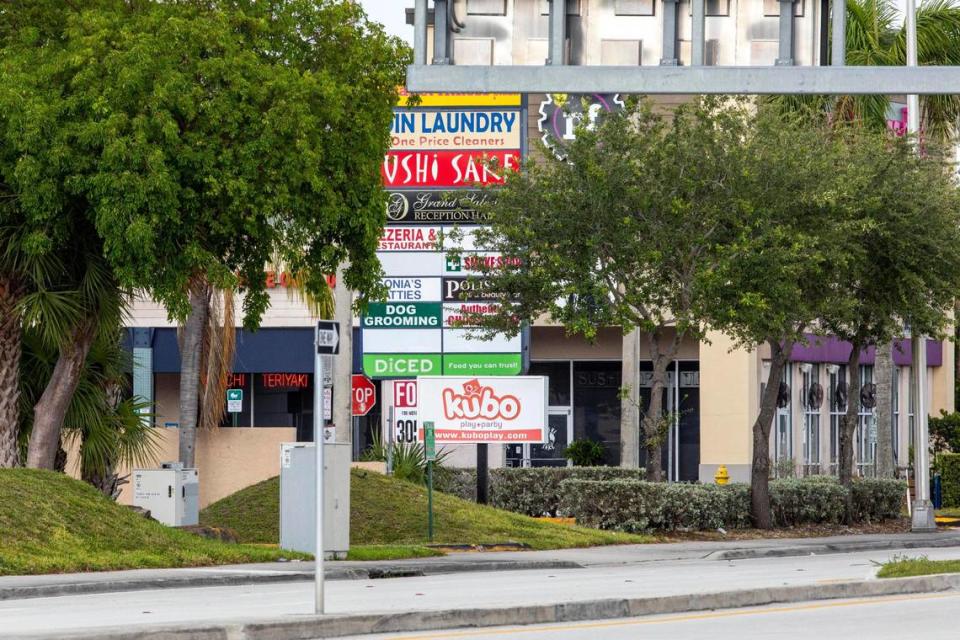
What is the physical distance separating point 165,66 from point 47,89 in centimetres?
163

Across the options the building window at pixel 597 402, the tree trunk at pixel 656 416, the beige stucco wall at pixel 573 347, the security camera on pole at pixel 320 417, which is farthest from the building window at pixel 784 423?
the security camera on pole at pixel 320 417

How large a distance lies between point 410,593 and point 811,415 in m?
36.2

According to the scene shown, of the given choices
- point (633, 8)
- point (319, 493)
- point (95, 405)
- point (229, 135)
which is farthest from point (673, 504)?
point (319, 493)

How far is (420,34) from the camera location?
52.4 ft

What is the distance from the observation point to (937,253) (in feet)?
104

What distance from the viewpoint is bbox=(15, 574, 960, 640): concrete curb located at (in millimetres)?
13016

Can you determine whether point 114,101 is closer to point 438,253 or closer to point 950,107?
point 438,253

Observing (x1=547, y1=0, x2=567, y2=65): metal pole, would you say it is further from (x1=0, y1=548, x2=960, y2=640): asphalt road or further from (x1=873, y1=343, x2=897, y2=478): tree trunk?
(x1=873, y1=343, x2=897, y2=478): tree trunk

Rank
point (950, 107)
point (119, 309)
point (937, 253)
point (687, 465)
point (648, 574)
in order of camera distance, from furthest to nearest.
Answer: point (687, 465)
point (950, 107)
point (937, 253)
point (119, 309)
point (648, 574)

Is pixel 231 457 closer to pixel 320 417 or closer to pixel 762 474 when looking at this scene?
pixel 762 474

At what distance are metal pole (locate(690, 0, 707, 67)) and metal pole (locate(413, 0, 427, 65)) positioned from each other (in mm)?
2563

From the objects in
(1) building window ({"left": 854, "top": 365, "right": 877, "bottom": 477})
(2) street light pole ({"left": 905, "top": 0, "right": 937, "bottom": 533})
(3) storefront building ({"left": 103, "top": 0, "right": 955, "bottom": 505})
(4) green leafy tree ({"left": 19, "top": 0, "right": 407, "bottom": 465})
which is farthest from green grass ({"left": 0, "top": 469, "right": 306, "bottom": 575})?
(1) building window ({"left": 854, "top": 365, "right": 877, "bottom": 477})

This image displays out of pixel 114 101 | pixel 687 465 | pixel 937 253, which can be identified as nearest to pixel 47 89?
pixel 114 101

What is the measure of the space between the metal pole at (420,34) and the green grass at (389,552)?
8.73 metres
